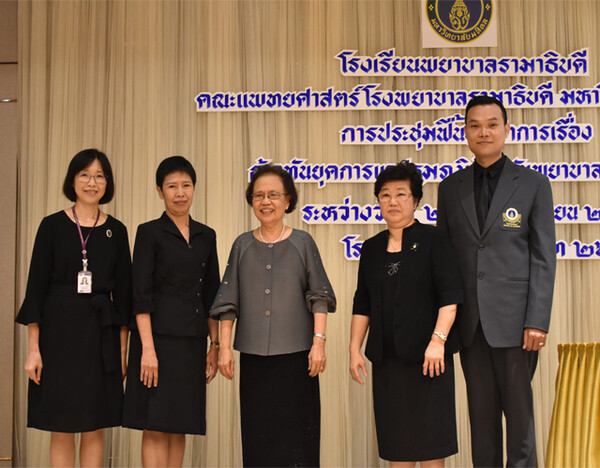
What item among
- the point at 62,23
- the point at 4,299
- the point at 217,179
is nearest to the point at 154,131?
the point at 217,179

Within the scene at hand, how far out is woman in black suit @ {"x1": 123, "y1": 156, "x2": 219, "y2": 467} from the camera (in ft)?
8.79

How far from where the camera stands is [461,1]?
4016 mm

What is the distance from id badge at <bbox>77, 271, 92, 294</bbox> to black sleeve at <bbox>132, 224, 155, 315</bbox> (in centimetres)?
19

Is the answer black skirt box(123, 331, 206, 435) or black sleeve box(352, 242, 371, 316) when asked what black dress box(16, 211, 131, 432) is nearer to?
black skirt box(123, 331, 206, 435)

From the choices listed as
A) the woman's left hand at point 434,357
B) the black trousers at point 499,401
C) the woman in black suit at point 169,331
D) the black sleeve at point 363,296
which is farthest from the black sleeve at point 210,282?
the black trousers at point 499,401

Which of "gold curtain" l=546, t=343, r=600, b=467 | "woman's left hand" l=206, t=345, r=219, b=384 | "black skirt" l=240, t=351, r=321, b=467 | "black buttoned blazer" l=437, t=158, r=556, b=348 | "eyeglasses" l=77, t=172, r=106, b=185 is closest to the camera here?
"gold curtain" l=546, t=343, r=600, b=467

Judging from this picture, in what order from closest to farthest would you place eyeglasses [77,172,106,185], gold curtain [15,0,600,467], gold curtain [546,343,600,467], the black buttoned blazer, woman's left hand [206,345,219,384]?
gold curtain [546,343,600,467]
the black buttoned blazer
eyeglasses [77,172,106,185]
woman's left hand [206,345,219,384]
gold curtain [15,0,600,467]

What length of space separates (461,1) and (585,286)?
6.49 ft

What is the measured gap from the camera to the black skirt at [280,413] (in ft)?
8.55

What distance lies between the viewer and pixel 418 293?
2480 millimetres

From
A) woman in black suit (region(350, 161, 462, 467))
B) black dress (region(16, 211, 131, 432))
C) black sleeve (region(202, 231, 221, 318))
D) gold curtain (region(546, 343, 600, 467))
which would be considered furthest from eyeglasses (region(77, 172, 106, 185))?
gold curtain (region(546, 343, 600, 467))

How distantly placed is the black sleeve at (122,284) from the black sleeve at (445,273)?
1.35m

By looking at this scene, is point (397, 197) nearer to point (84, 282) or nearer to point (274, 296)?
point (274, 296)

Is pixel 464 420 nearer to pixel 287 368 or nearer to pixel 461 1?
pixel 287 368
